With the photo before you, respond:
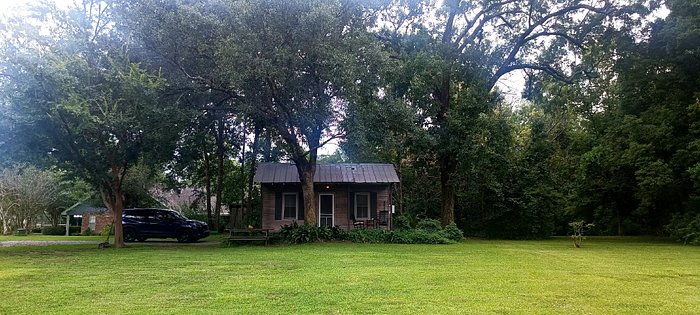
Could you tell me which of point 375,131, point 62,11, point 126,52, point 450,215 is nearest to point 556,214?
point 450,215

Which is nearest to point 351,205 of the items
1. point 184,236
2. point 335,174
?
point 335,174

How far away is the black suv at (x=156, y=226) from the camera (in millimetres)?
21141

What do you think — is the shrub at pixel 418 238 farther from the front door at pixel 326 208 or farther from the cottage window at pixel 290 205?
the cottage window at pixel 290 205

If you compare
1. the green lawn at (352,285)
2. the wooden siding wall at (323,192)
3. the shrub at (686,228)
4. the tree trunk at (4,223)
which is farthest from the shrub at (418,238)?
the tree trunk at (4,223)

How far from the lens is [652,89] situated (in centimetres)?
2147

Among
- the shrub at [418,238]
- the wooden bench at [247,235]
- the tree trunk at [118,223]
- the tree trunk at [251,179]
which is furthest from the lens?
the tree trunk at [251,179]

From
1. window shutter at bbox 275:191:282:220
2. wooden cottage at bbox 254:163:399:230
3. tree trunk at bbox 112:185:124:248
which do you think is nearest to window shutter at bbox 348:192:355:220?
wooden cottage at bbox 254:163:399:230

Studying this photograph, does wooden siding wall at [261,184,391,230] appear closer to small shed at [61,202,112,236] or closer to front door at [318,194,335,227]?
front door at [318,194,335,227]

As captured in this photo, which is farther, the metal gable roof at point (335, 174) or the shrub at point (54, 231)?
the shrub at point (54, 231)

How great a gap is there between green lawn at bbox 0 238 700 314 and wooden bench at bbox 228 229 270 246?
5245 millimetres

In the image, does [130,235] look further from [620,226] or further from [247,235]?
[620,226]

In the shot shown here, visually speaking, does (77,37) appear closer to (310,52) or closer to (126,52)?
(126,52)

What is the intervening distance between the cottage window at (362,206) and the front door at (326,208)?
3.71 feet

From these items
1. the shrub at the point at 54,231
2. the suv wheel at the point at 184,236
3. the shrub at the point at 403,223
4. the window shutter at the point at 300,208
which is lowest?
the shrub at the point at 54,231
